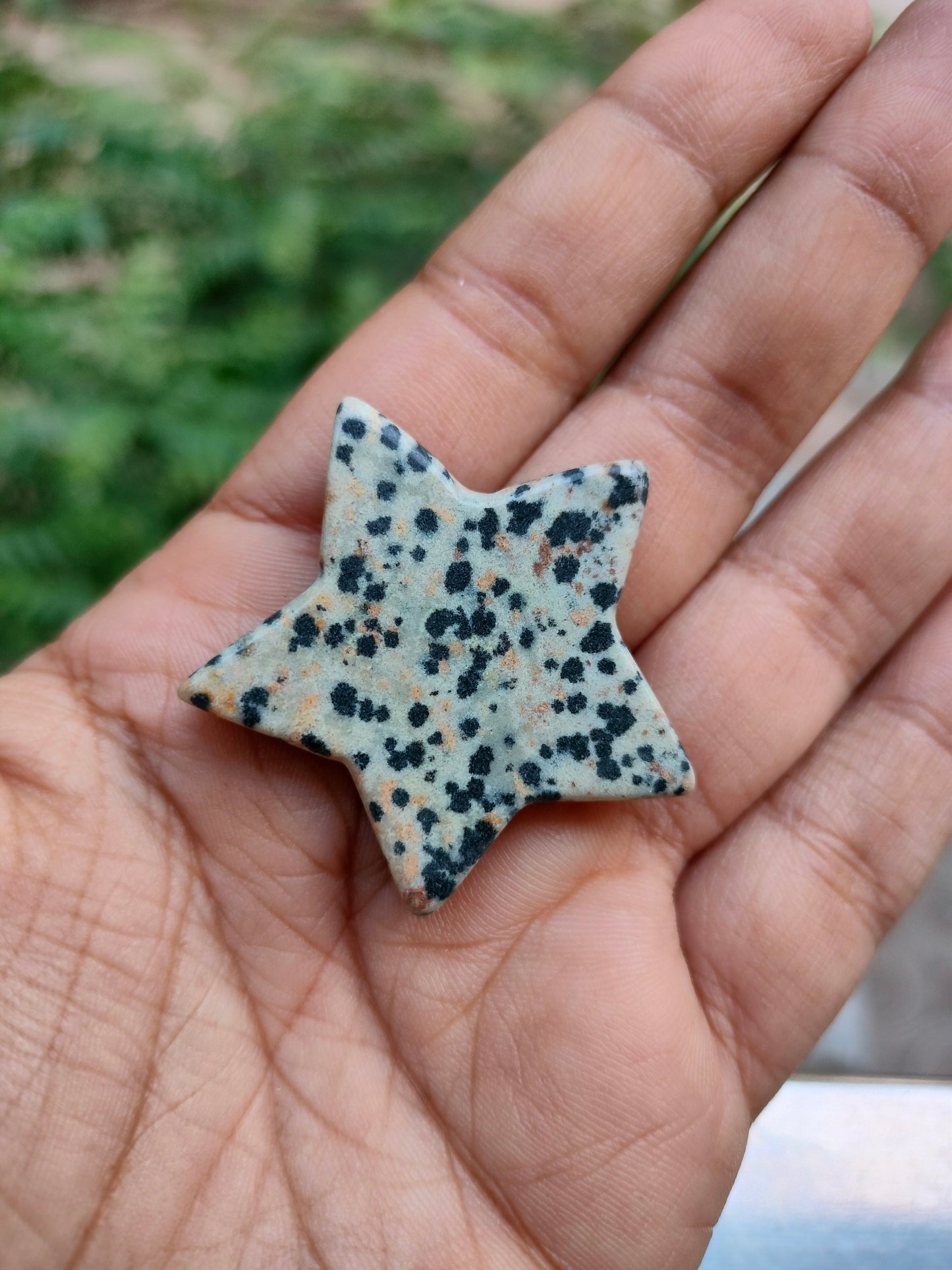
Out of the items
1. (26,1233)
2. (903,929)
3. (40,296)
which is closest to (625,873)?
(26,1233)

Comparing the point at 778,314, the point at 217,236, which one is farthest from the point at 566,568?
the point at 217,236

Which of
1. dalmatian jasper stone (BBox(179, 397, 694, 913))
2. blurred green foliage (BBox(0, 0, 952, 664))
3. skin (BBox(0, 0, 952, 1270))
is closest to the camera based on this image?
skin (BBox(0, 0, 952, 1270))

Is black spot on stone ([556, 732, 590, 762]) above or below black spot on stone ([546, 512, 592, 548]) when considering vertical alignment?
below

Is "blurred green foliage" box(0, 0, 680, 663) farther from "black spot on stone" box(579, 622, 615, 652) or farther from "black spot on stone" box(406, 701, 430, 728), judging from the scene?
"black spot on stone" box(579, 622, 615, 652)

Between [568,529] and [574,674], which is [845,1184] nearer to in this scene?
[574,674]

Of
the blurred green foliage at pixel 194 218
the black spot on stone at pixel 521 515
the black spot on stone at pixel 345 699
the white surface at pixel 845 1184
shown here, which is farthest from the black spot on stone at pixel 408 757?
the blurred green foliage at pixel 194 218

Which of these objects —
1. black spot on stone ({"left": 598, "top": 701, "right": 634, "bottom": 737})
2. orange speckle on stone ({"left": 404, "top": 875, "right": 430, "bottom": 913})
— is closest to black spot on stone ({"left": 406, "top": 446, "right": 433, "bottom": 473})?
black spot on stone ({"left": 598, "top": 701, "right": 634, "bottom": 737})

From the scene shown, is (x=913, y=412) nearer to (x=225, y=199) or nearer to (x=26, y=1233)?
(x=225, y=199)
